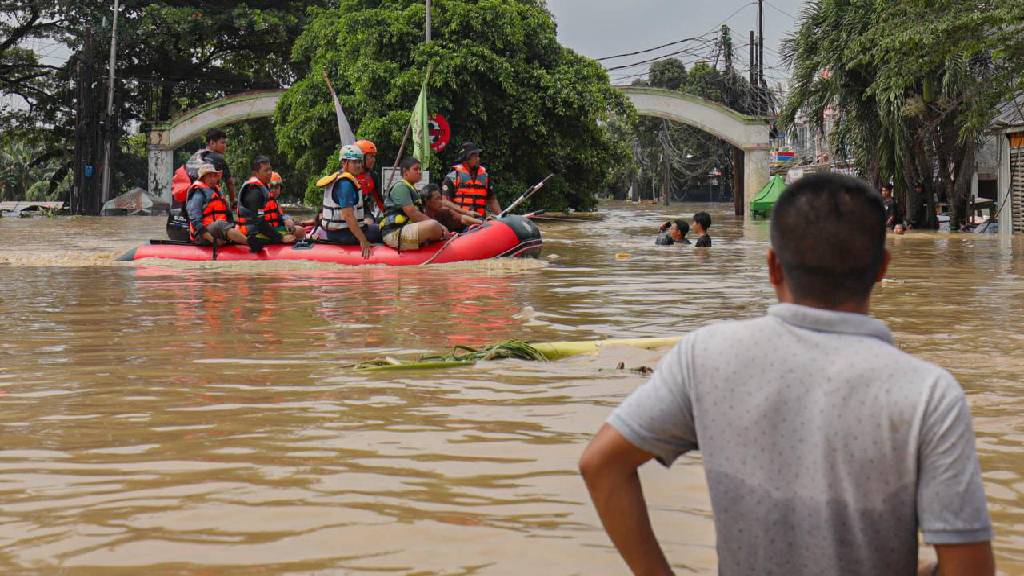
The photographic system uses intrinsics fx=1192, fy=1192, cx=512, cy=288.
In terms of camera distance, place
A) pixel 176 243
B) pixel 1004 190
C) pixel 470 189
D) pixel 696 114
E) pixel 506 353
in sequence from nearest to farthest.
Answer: pixel 506 353, pixel 176 243, pixel 470 189, pixel 1004 190, pixel 696 114

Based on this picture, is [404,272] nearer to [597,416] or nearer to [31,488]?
[597,416]

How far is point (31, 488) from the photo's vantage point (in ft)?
13.5

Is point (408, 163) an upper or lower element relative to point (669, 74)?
lower

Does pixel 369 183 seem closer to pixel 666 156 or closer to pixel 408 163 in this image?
pixel 408 163

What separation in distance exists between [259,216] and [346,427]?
10.5m

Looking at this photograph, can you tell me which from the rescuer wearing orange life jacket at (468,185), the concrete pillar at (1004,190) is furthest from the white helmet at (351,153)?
the concrete pillar at (1004,190)

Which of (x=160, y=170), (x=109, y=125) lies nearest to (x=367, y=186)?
(x=109, y=125)

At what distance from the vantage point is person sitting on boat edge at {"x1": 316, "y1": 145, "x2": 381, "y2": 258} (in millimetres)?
14297

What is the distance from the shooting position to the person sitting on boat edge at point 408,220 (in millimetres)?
14578

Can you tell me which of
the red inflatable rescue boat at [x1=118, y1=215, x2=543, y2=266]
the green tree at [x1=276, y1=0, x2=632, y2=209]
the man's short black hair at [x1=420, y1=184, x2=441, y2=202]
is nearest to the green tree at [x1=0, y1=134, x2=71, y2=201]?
the green tree at [x1=276, y1=0, x2=632, y2=209]

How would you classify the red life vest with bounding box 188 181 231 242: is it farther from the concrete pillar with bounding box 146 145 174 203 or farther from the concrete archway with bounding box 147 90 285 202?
the concrete pillar with bounding box 146 145 174 203

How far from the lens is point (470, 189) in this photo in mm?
17203

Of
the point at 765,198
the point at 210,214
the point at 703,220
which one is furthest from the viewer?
the point at 765,198

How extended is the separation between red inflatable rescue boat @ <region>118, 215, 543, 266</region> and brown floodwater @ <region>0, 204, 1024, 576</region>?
3.09 meters
